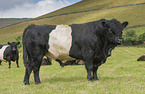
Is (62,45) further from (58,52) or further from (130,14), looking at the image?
(130,14)

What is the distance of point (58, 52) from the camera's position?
7.75 m

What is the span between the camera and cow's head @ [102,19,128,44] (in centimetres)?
713

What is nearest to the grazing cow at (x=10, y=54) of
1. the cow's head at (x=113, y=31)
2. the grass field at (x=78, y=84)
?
the grass field at (x=78, y=84)

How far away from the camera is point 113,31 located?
23.8 ft

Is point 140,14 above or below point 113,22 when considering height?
above

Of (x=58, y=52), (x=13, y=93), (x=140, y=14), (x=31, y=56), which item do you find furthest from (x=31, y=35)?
(x=140, y=14)

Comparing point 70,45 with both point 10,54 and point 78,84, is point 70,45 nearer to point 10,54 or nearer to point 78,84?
point 78,84

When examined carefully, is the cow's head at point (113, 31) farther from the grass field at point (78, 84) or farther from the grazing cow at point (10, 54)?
the grazing cow at point (10, 54)

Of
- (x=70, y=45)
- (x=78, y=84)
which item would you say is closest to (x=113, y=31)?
(x=70, y=45)

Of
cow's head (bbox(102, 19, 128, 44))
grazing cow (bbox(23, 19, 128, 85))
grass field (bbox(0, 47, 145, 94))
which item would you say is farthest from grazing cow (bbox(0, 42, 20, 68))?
cow's head (bbox(102, 19, 128, 44))

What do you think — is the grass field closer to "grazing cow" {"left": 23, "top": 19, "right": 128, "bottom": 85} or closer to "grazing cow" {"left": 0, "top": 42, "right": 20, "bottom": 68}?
"grazing cow" {"left": 23, "top": 19, "right": 128, "bottom": 85}

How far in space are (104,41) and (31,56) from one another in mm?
3166

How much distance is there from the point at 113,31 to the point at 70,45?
72.5 inches

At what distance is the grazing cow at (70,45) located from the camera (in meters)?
7.54
